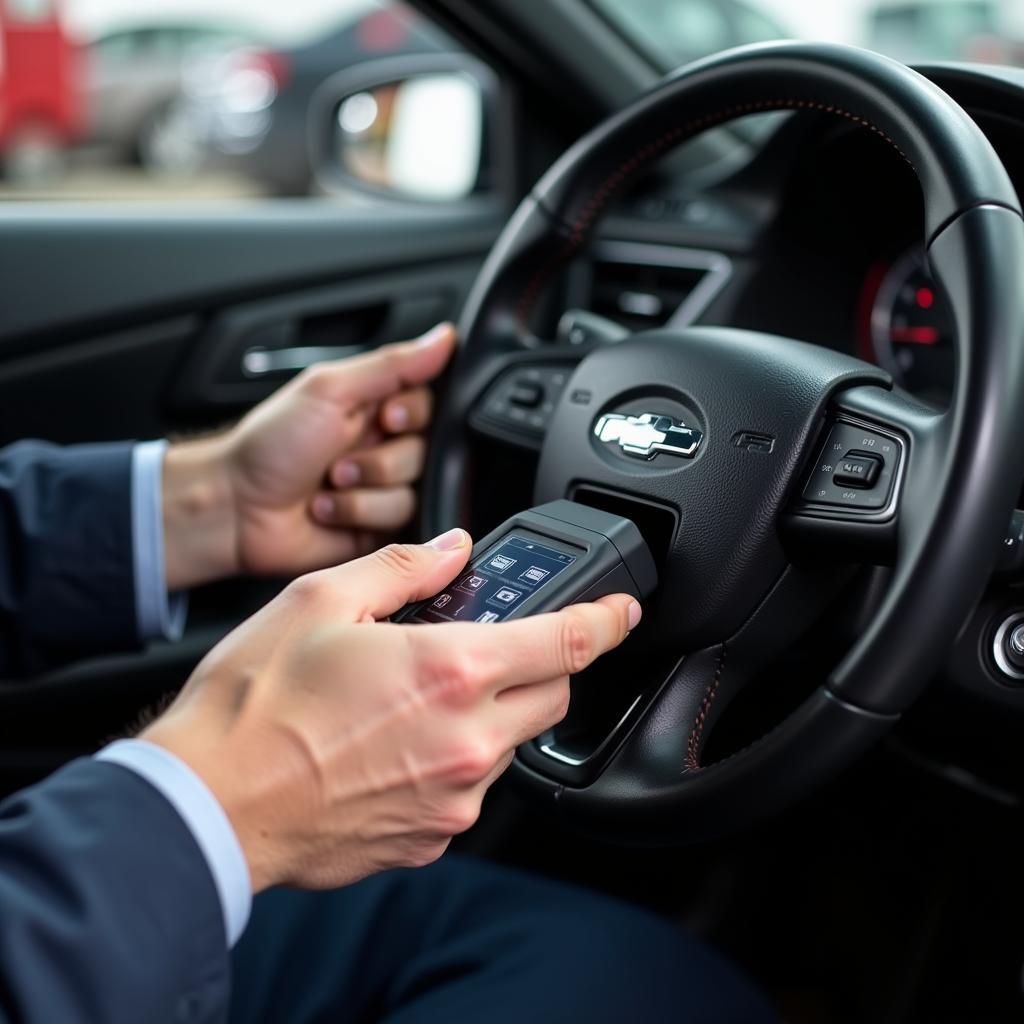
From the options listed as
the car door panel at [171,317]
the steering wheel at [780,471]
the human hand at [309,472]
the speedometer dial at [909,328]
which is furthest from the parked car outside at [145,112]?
the steering wheel at [780,471]

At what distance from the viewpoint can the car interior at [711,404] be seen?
761 millimetres

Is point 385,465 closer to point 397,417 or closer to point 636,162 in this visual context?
point 397,417

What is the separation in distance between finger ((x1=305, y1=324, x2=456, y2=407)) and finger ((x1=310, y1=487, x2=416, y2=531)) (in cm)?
9

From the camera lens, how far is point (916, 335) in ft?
4.00

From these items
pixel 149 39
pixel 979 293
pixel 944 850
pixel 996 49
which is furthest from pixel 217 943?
pixel 149 39

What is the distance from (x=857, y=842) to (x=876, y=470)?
709mm

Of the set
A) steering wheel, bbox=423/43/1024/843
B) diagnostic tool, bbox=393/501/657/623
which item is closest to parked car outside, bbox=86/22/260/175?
steering wheel, bbox=423/43/1024/843

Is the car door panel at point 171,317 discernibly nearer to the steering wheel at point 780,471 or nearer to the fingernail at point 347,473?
the fingernail at point 347,473

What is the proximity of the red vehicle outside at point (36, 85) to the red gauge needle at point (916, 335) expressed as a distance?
20.6ft

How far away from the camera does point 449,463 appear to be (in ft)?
3.67

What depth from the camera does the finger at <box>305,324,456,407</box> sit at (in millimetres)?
1158

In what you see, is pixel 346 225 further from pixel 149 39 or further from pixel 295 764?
pixel 149 39

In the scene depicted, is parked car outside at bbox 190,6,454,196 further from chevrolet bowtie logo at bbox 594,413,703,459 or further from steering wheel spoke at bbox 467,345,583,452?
chevrolet bowtie logo at bbox 594,413,703,459

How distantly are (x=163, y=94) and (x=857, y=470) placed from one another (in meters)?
6.74
